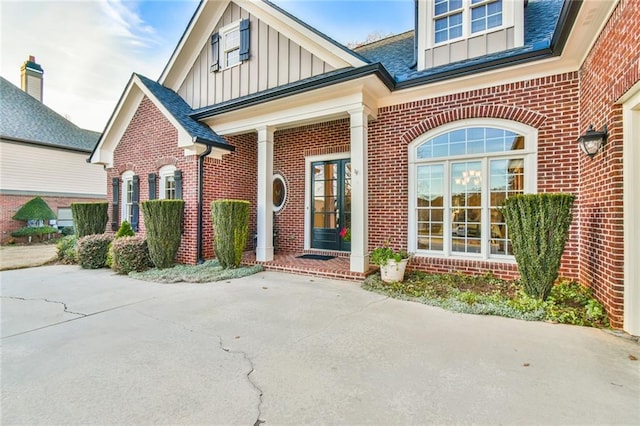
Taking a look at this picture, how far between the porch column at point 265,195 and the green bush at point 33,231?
43.3 ft

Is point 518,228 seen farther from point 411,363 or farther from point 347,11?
point 347,11

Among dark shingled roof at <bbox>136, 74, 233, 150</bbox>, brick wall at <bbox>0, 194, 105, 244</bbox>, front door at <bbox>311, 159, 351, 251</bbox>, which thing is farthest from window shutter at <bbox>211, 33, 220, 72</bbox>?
brick wall at <bbox>0, 194, 105, 244</bbox>

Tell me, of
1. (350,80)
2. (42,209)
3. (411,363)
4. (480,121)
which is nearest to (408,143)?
(480,121)

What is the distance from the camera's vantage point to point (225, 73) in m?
7.69

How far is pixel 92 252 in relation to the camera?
7.16 meters

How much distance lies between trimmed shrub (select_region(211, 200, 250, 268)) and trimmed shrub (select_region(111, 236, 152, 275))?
1837 millimetres

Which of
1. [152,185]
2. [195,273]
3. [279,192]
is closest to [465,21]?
[279,192]

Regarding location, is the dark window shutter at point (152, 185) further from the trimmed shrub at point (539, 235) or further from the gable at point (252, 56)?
the trimmed shrub at point (539, 235)

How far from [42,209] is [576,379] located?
18.9 metres

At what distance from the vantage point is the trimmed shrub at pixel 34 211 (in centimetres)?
1320

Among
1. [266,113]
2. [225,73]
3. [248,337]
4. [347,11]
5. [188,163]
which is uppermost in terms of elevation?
[347,11]

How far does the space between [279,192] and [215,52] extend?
4107 millimetres

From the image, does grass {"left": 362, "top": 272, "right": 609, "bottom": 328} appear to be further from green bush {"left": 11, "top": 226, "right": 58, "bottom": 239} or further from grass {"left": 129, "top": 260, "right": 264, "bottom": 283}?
green bush {"left": 11, "top": 226, "right": 58, "bottom": 239}

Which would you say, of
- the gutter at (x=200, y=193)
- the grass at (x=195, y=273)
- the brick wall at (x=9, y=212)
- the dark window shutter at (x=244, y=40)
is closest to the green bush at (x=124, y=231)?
the grass at (x=195, y=273)
